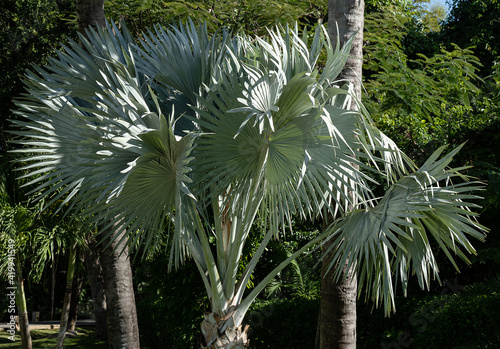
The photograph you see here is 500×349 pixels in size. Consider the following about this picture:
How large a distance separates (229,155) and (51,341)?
11.6 m

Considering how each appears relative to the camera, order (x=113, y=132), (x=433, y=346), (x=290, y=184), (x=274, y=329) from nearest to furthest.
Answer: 1. (x=113, y=132)
2. (x=290, y=184)
3. (x=433, y=346)
4. (x=274, y=329)

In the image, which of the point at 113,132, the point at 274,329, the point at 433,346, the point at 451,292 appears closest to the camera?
the point at 113,132

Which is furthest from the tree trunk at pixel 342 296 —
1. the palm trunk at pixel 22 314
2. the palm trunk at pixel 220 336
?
the palm trunk at pixel 22 314

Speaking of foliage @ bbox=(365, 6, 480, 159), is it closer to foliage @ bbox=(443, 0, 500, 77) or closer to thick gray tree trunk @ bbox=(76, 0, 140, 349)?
thick gray tree trunk @ bbox=(76, 0, 140, 349)

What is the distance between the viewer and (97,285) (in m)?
13.1

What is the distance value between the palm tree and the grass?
914 centimetres

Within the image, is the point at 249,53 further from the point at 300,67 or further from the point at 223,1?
the point at 223,1

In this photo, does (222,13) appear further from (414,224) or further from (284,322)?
(414,224)

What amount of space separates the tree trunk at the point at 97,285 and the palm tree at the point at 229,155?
25.1 feet

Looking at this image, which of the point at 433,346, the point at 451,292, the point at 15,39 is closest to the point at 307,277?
the point at 451,292

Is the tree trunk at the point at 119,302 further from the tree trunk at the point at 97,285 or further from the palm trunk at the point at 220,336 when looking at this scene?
the tree trunk at the point at 97,285

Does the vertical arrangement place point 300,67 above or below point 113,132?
above

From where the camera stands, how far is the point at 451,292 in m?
7.82

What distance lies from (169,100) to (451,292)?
5134 mm
